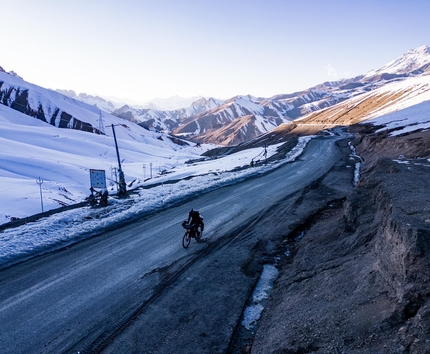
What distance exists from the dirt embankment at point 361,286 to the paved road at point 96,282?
3.63 meters

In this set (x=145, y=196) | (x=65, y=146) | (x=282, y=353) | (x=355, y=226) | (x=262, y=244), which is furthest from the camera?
(x=65, y=146)

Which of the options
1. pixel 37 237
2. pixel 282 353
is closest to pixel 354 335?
pixel 282 353

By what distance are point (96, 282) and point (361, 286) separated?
7.67m

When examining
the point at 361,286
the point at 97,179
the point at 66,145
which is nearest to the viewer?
the point at 361,286

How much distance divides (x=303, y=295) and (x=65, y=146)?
82134 mm

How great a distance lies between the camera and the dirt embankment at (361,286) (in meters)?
5.23

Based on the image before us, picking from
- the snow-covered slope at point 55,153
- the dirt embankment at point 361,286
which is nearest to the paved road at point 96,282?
the dirt embankment at point 361,286

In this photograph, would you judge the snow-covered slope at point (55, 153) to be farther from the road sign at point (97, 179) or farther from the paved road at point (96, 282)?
the paved road at point (96, 282)

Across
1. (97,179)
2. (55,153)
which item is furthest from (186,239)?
(55,153)

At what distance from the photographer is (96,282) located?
9664mm

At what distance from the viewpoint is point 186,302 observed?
862cm

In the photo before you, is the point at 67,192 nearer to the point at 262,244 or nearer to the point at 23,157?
the point at 23,157

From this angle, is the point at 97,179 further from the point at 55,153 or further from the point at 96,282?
the point at 55,153

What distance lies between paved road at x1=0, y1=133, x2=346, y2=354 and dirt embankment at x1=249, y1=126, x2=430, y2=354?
11.9 ft
